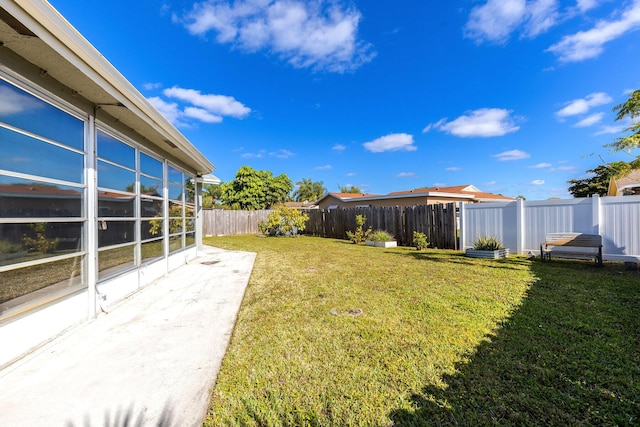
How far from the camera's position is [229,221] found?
18.3 metres

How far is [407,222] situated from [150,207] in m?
9.65

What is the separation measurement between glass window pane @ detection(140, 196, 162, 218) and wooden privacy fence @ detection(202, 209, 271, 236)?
11.7 m

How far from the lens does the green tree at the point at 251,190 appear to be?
3164 centimetres

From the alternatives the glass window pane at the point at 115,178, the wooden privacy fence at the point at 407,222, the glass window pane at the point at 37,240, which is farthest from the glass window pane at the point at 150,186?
the wooden privacy fence at the point at 407,222

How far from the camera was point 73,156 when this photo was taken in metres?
3.39

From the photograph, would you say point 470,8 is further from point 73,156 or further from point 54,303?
point 54,303

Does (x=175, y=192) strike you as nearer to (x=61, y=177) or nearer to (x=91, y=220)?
(x=91, y=220)

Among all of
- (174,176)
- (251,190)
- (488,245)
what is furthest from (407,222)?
(251,190)

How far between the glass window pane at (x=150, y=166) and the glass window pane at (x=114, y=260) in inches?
64.4

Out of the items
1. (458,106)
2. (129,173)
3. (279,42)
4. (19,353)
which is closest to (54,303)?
(19,353)

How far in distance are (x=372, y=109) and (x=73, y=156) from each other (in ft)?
67.5

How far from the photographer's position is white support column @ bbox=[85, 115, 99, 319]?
3.58 metres

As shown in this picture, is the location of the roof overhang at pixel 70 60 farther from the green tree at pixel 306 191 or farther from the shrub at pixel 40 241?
the green tree at pixel 306 191

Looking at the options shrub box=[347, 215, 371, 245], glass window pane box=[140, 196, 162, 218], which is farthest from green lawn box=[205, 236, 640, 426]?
shrub box=[347, 215, 371, 245]
